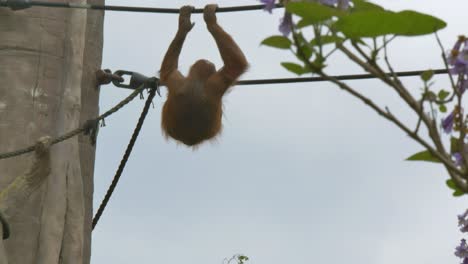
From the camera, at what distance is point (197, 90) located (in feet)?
21.7

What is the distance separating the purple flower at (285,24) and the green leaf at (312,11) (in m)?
0.12

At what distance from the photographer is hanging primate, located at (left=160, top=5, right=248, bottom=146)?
657 cm

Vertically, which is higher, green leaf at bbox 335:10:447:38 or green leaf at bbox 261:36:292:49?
green leaf at bbox 261:36:292:49

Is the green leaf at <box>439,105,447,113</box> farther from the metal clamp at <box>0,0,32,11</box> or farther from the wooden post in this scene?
the metal clamp at <box>0,0,32,11</box>

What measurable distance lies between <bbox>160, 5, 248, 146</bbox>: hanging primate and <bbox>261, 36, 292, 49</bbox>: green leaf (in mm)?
4421

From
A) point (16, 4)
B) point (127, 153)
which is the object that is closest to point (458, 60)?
point (16, 4)

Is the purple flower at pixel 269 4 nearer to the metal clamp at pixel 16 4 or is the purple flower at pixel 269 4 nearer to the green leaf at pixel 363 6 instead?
the green leaf at pixel 363 6

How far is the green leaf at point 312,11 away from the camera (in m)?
1.82

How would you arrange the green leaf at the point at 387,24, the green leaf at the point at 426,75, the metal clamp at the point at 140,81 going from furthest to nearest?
the metal clamp at the point at 140,81, the green leaf at the point at 426,75, the green leaf at the point at 387,24

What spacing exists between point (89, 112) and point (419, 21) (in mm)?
3990

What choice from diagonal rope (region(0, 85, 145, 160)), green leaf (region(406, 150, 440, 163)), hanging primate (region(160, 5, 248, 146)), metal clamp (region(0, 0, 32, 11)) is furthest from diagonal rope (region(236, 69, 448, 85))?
green leaf (region(406, 150, 440, 163))

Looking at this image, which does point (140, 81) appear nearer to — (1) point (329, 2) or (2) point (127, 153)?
(2) point (127, 153)

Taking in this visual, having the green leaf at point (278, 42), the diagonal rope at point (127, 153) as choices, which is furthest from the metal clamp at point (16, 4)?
the green leaf at point (278, 42)

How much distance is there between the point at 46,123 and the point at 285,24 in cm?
338
